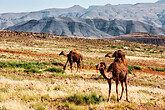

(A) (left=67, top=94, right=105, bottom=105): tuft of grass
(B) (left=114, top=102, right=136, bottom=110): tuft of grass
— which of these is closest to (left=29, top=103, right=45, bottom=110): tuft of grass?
(A) (left=67, top=94, right=105, bottom=105): tuft of grass

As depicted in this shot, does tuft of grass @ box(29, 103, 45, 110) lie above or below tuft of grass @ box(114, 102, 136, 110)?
above

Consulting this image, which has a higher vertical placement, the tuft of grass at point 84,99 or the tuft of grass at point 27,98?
the tuft of grass at point 27,98

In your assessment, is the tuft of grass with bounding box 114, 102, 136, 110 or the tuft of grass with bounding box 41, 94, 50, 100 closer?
the tuft of grass with bounding box 114, 102, 136, 110

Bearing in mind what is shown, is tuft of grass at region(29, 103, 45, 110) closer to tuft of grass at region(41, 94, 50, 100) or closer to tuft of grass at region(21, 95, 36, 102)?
tuft of grass at region(21, 95, 36, 102)

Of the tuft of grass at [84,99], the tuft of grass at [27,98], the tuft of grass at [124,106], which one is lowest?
the tuft of grass at [124,106]

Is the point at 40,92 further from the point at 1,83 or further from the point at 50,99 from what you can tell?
the point at 1,83

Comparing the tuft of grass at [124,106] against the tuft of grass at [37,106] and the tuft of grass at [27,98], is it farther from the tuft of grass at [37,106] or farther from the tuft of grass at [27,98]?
the tuft of grass at [27,98]

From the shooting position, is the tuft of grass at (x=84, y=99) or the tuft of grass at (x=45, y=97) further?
the tuft of grass at (x=45, y=97)

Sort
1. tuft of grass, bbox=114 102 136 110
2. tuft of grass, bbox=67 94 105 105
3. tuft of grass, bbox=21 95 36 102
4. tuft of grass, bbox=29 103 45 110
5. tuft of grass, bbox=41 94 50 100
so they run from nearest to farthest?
tuft of grass, bbox=29 103 45 110
tuft of grass, bbox=114 102 136 110
tuft of grass, bbox=21 95 36 102
tuft of grass, bbox=67 94 105 105
tuft of grass, bbox=41 94 50 100

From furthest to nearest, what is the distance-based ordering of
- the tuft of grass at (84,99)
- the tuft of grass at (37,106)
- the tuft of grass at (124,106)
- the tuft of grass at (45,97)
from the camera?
the tuft of grass at (45,97), the tuft of grass at (84,99), the tuft of grass at (124,106), the tuft of grass at (37,106)

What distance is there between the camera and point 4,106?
285 inches

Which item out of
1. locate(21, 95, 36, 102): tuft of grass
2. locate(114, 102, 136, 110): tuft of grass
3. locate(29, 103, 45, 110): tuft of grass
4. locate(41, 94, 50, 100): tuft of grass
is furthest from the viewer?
locate(41, 94, 50, 100): tuft of grass

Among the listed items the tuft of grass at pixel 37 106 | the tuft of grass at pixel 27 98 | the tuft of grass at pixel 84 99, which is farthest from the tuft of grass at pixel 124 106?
the tuft of grass at pixel 27 98

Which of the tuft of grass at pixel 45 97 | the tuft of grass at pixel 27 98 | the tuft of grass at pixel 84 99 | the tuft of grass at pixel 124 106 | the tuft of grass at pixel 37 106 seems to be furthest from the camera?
the tuft of grass at pixel 45 97
